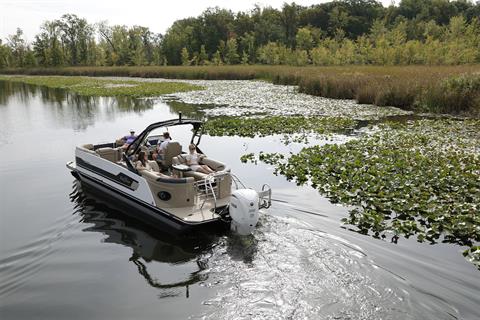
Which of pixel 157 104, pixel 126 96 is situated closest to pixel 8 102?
pixel 126 96

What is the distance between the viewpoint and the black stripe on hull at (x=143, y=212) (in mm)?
8430

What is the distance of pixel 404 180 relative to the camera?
1080 cm

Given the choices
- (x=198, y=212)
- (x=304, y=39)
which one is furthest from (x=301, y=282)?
(x=304, y=39)

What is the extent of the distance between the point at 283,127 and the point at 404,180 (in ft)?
31.3

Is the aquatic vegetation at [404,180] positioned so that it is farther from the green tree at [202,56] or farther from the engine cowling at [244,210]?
the green tree at [202,56]

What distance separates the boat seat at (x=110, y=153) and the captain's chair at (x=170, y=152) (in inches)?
71.1

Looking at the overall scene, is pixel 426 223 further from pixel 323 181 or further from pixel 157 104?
pixel 157 104

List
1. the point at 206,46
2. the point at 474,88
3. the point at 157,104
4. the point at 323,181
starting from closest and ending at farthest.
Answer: the point at 323,181 → the point at 474,88 → the point at 157,104 → the point at 206,46

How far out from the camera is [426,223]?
869 cm

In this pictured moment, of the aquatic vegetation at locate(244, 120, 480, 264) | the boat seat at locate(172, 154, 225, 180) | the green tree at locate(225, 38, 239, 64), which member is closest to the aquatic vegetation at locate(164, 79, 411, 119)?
the aquatic vegetation at locate(244, 120, 480, 264)

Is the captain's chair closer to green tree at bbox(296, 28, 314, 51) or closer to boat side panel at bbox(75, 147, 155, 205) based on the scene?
boat side panel at bbox(75, 147, 155, 205)

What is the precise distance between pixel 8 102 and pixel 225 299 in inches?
1329

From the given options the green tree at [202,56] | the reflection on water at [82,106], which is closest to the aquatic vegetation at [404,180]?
the reflection on water at [82,106]

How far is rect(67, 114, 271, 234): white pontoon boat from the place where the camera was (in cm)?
814
